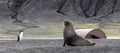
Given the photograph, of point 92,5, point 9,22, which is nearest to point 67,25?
point 9,22

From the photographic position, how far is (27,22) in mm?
52094

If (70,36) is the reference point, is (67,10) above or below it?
below

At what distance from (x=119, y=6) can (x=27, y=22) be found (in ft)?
38.4

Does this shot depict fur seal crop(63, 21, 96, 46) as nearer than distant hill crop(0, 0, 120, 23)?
Yes

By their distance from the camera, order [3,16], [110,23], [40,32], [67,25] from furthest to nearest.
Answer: [3,16], [110,23], [40,32], [67,25]

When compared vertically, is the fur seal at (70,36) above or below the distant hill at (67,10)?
above

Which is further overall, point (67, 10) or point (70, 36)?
point (67, 10)

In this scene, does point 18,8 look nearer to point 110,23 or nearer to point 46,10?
point 46,10

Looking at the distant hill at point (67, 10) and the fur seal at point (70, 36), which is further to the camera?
the distant hill at point (67, 10)

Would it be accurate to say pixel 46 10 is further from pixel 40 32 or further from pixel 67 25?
pixel 67 25

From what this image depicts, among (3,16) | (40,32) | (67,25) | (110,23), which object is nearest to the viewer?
(67,25)

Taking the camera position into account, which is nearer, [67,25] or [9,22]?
[67,25]

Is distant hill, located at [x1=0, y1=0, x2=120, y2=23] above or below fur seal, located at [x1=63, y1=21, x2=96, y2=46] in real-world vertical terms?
below

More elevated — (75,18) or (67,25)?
(67,25)
